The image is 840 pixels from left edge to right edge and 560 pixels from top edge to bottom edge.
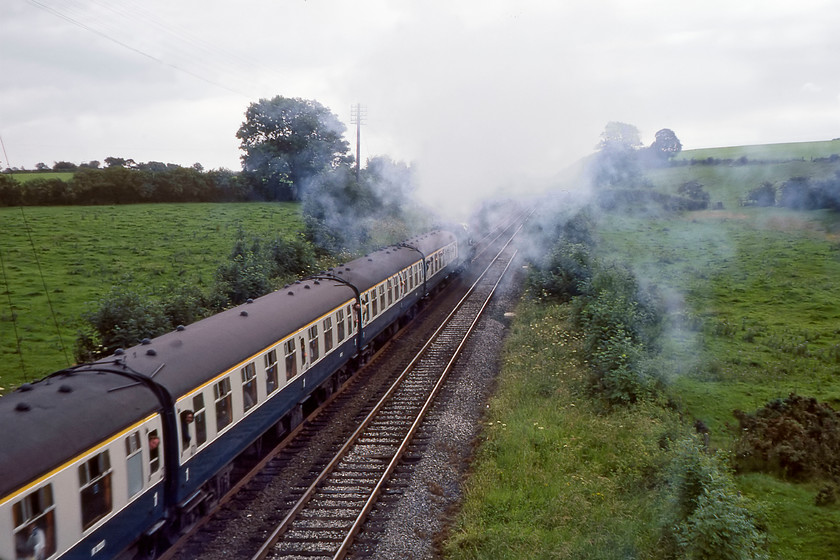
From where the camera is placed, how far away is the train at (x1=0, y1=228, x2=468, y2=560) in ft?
20.7

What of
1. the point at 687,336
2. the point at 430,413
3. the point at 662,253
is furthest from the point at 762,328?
the point at 430,413

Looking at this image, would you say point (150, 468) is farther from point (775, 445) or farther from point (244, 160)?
point (244, 160)

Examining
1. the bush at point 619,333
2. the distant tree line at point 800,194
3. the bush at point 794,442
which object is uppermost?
the distant tree line at point 800,194

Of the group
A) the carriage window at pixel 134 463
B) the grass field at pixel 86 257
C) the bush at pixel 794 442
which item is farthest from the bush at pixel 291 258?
the bush at pixel 794 442

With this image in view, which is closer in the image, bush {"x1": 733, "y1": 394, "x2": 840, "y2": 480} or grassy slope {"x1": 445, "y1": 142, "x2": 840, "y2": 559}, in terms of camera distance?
grassy slope {"x1": 445, "y1": 142, "x2": 840, "y2": 559}

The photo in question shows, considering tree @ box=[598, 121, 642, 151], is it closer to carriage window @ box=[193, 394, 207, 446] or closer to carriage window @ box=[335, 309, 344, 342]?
carriage window @ box=[335, 309, 344, 342]

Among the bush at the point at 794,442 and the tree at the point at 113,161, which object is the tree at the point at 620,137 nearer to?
the bush at the point at 794,442

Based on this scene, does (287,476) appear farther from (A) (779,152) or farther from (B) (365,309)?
(A) (779,152)

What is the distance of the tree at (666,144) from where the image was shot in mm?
47250

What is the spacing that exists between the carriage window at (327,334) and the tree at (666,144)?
1570 inches

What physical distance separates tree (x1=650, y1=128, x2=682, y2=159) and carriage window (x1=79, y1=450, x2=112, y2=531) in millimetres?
47437

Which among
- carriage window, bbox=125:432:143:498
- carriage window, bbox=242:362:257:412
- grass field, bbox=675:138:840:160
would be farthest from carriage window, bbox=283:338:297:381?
grass field, bbox=675:138:840:160

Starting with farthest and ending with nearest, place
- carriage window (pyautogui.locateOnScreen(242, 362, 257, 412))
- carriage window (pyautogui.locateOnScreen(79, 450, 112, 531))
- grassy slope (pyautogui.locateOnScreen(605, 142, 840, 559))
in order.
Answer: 1. grassy slope (pyautogui.locateOnScreen(605, 142, 840, 559))
2. carriage window (pyautogui.locateOnScreen(242, 362, 257, 412))
3. carriage window (pyautogui.locateOnScreen(79, 450, 112, 531))

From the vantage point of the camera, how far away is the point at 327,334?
15.0 m
